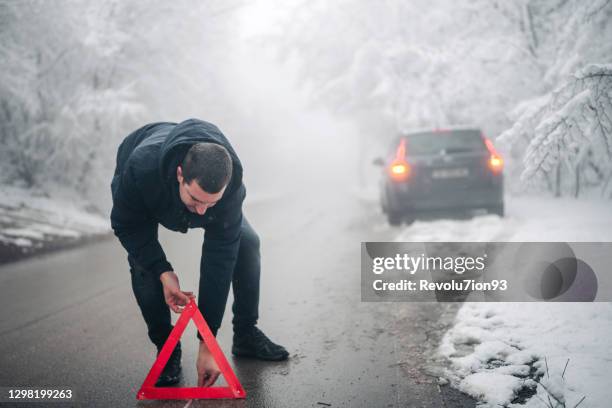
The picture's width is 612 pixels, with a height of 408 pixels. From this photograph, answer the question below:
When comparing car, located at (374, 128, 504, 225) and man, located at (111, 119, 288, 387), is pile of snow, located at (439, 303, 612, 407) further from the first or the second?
car, located at (374, 128, 504, 225)

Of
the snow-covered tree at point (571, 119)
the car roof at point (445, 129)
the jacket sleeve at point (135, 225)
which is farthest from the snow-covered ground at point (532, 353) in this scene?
the car roof at point (445, 129)

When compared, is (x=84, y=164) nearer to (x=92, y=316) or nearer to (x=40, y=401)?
(x=92, y=316)

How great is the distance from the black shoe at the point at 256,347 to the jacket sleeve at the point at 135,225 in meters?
0.91

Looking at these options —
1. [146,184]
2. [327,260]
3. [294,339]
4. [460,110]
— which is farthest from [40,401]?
[460,110]

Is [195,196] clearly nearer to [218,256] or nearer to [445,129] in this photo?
[218,256]

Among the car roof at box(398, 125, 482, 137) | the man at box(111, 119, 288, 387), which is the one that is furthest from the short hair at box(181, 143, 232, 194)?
the car roof at box(398, 125, 482, 137)

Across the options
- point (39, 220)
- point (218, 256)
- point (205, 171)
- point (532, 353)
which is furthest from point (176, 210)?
point (39, 220)

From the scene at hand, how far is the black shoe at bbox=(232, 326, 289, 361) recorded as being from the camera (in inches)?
127

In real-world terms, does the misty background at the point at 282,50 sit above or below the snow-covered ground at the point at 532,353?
above

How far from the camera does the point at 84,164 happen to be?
41.8ft

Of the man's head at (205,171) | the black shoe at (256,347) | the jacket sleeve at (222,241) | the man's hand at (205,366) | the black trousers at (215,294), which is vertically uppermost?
the man's head at (205,171)

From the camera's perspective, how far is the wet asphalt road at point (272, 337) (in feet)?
9.07

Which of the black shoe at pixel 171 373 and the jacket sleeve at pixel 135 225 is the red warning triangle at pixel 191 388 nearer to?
the black shoe at pixel 171 373

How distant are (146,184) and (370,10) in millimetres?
15294
